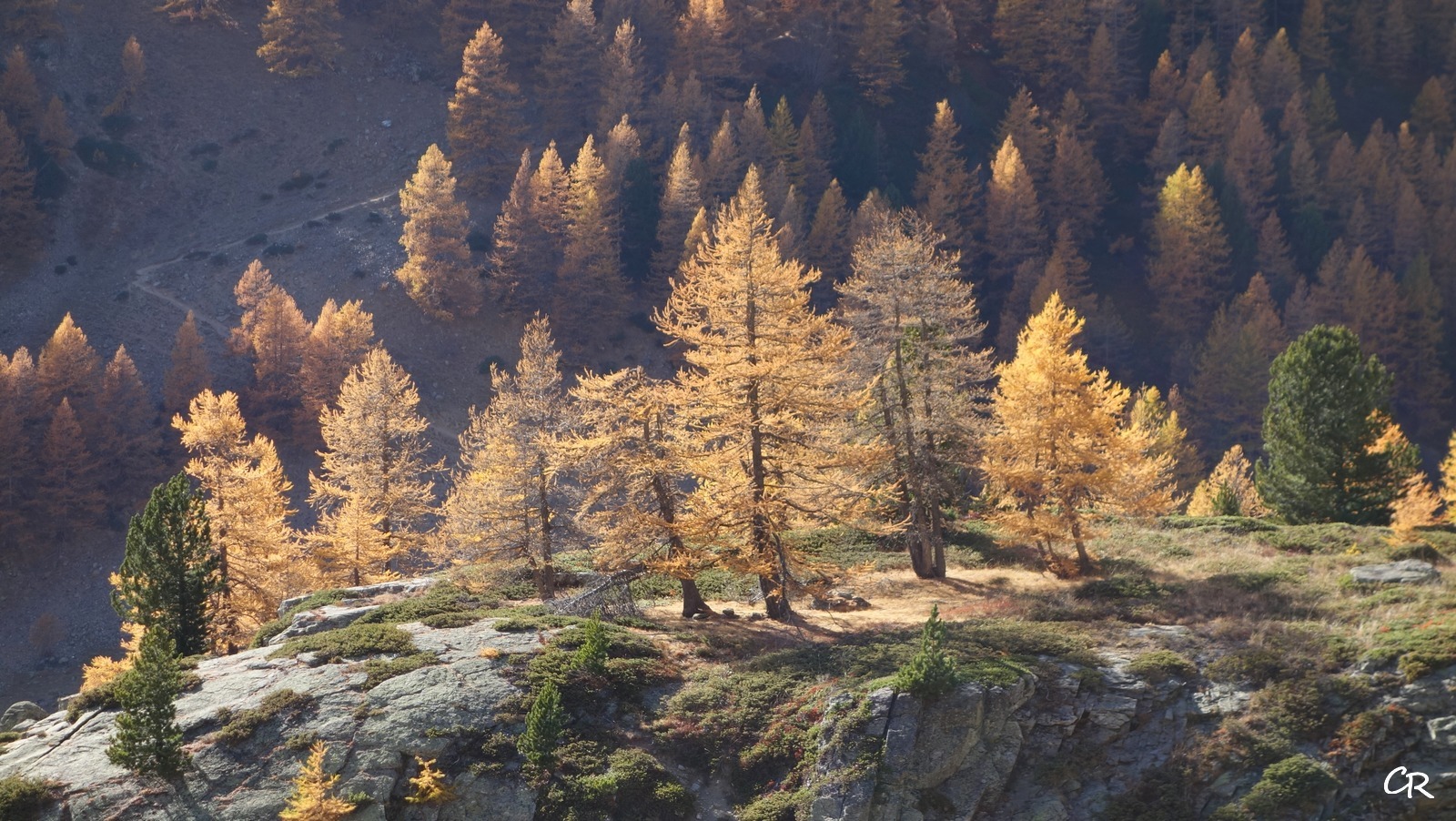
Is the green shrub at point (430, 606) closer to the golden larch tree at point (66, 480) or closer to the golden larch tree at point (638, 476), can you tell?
the golden larch tree at point (638, 476)

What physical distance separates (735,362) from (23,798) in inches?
704

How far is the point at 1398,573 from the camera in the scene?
28312mm

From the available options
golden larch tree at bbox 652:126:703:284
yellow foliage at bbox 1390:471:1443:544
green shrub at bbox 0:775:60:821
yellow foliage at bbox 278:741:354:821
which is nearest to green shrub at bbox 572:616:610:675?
yellow foliage at bbox 278:741:354:821

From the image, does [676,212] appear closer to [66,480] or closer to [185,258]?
[185,258]

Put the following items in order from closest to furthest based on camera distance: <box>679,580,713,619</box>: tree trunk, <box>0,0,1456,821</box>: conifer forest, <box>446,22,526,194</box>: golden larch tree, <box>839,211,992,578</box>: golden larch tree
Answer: <box>0,0,1456,821</box>: conifer forest
<box>679,580,713,619</box>: tree trunk
<box>839,211,992,578</box>: golden larch tree
<box>446,22,526,194</box>: golden larch tree

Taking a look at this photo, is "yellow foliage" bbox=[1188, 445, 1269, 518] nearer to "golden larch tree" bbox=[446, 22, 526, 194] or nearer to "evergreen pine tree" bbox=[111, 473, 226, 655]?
"evergreen pine tree" bbox=[111, 473, 226, 655]

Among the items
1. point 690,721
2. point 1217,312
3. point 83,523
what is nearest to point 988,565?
point 690,721

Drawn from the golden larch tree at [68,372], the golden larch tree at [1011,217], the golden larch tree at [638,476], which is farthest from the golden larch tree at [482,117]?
the golden larch tree at [638,476]

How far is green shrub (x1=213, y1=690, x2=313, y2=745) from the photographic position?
23.4m

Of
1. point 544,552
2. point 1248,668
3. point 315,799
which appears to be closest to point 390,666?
point 315,799

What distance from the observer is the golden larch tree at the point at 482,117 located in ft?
311

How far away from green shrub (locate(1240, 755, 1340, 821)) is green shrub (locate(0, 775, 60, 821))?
75.7 ft

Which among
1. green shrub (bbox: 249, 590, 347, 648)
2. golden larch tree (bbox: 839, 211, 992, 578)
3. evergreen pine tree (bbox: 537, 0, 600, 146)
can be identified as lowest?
green shrub (bbox: 249, 590, 347, 648)

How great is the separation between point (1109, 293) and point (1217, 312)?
10.2 m
